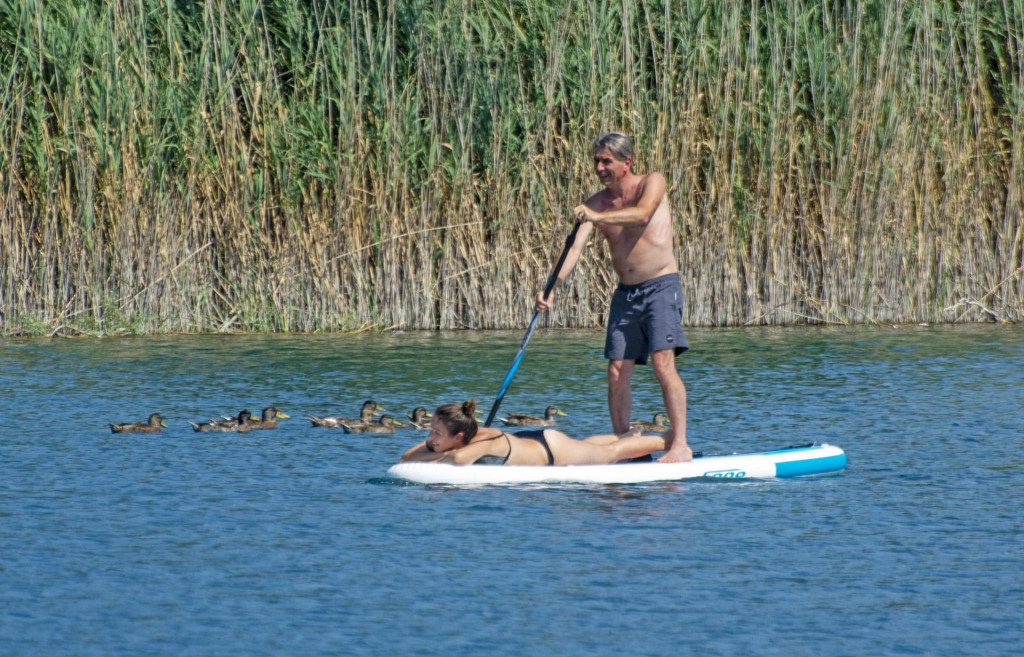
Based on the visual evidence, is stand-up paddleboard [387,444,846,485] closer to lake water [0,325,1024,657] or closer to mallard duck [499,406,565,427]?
lake water [0,325,1024,657]

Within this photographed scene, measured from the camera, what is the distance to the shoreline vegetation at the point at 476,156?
567 inches

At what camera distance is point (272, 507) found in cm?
757

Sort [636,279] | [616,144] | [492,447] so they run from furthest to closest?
[636,279]
[616,144]
[492,447]

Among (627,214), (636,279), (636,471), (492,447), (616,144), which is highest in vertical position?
(616,144)

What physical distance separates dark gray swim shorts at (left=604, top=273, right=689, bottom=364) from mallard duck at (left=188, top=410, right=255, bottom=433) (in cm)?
267

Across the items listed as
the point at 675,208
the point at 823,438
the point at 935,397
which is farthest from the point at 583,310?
the point at 823,438

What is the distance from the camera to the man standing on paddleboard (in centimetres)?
848

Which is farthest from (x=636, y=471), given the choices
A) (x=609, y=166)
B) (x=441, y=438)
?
(x=609, y=166)

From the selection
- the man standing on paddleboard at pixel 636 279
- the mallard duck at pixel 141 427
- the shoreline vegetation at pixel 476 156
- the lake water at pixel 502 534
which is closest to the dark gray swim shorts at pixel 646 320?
the man standing on paddleboard at pixel 636 279

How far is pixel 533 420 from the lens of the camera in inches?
411

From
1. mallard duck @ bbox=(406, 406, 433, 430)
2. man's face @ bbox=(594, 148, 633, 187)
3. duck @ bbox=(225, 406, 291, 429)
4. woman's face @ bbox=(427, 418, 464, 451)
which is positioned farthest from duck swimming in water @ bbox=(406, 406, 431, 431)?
man's face @ bbox=(594, 148, 633, 187)

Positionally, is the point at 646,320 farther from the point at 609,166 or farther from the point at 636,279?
the point at 609,166

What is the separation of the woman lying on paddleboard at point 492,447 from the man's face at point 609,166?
1555 millimetres

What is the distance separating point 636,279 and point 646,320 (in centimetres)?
26
